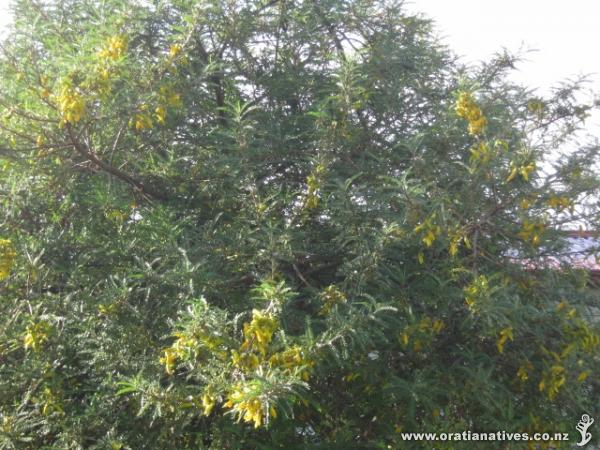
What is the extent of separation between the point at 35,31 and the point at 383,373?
2.42 metres

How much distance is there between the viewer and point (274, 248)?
2.66 m

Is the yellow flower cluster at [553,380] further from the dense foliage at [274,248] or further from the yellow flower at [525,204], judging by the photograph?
the yellow flower at [525,204]

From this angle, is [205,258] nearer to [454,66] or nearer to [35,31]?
[35,31]

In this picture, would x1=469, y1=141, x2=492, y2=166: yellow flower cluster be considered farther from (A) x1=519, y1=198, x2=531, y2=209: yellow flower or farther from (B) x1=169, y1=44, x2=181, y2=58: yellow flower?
(B) x1=169, y1=44, x2=181, y2=58: yellow flower

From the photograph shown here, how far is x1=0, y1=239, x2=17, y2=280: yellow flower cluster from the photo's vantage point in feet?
9.07

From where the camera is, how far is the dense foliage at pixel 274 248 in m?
2.66

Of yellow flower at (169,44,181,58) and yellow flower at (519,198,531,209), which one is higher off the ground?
yellow flower at (169,44,181,58)

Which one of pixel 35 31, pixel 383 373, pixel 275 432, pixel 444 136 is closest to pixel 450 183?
pixel 444 136

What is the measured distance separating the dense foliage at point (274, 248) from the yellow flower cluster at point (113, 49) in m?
0.03

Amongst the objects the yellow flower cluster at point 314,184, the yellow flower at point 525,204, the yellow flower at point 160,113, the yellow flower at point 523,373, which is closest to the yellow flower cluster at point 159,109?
the yellow flower at point 160,113

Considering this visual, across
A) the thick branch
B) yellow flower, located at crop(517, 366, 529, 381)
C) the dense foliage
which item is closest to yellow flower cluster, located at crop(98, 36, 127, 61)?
the dense foliage

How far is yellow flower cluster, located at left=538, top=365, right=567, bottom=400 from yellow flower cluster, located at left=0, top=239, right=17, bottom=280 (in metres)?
2.29

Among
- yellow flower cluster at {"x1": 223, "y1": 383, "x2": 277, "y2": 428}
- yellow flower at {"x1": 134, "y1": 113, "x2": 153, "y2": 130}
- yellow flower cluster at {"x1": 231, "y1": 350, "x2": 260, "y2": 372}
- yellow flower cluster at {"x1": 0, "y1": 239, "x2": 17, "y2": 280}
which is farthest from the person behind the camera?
yellow flower at {"x1": 134, "y1": 113, "x2": 153, "y2": 130}

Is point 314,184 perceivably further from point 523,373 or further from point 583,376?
point 583,376
